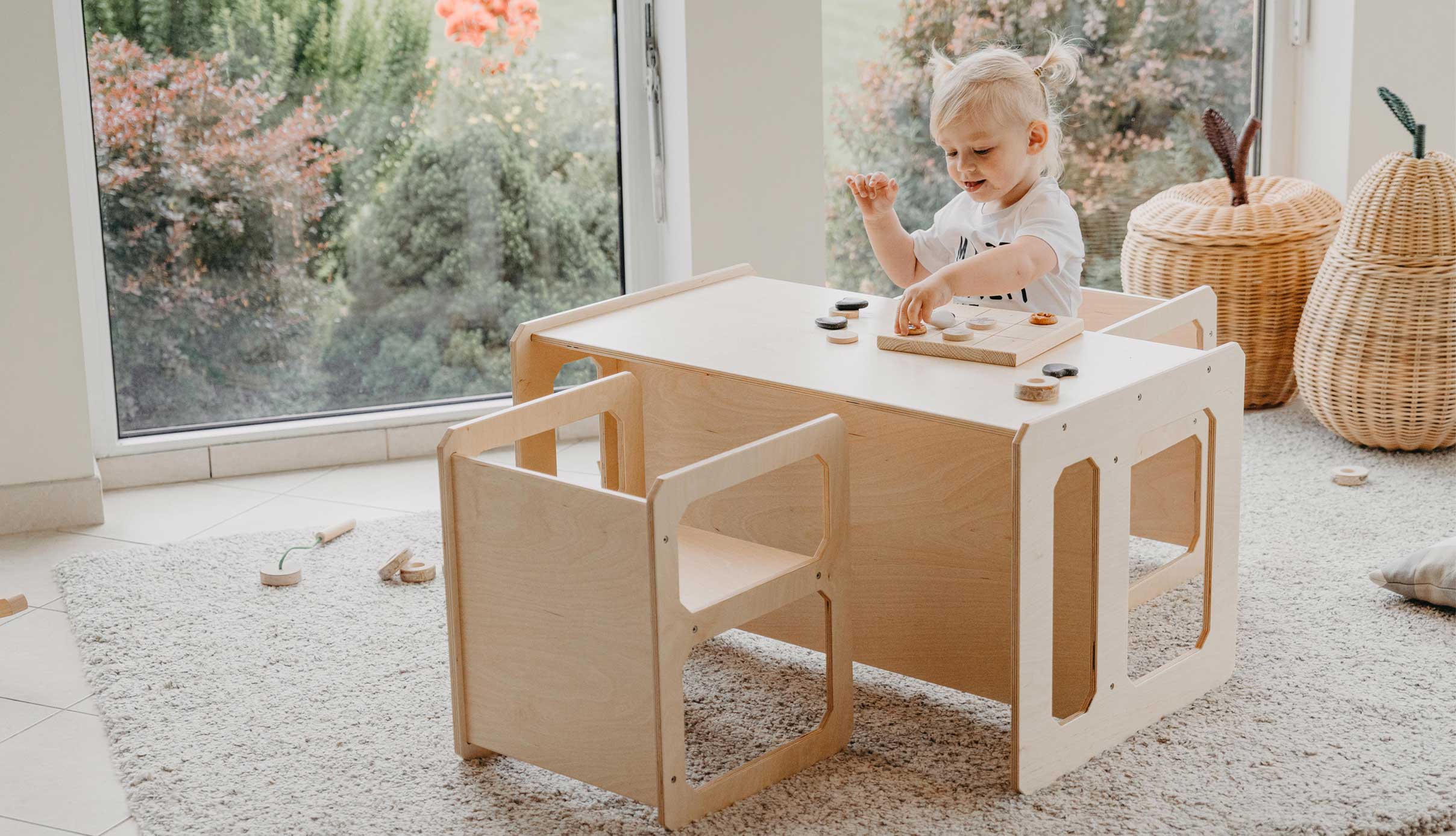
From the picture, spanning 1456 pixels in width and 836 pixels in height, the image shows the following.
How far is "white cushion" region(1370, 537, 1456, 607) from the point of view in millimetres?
2186

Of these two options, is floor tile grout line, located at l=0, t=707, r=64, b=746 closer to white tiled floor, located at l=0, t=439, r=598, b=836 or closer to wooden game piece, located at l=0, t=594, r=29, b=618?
white tiled floor, located at l=0, t=439, r=598, b=836

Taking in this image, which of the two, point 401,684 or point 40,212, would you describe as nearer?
point 401,684

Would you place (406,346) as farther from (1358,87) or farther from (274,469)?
(1358,87)

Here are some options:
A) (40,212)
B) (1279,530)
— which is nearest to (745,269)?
(1279,530)

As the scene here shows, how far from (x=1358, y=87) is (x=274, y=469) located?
239 centimetres

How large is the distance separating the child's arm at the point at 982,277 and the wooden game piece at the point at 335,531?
1094mm

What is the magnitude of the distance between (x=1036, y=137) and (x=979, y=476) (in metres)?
0.57

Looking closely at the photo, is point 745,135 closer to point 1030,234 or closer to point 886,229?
point 886,229

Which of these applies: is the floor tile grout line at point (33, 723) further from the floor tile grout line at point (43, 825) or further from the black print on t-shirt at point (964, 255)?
the black print on t-shirt at point (964, 255)

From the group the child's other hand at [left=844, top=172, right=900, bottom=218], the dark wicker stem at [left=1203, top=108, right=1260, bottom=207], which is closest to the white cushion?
the child's other hand at [left=844, top=172, right=900, bottom=218]

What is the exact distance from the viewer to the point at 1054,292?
2.25 m

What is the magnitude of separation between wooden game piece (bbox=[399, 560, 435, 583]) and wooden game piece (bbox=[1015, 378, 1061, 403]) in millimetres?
1080

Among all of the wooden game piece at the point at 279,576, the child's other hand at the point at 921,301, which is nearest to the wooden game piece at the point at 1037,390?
the child's other hand at the point at 921,301

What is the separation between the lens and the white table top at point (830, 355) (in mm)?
1759
